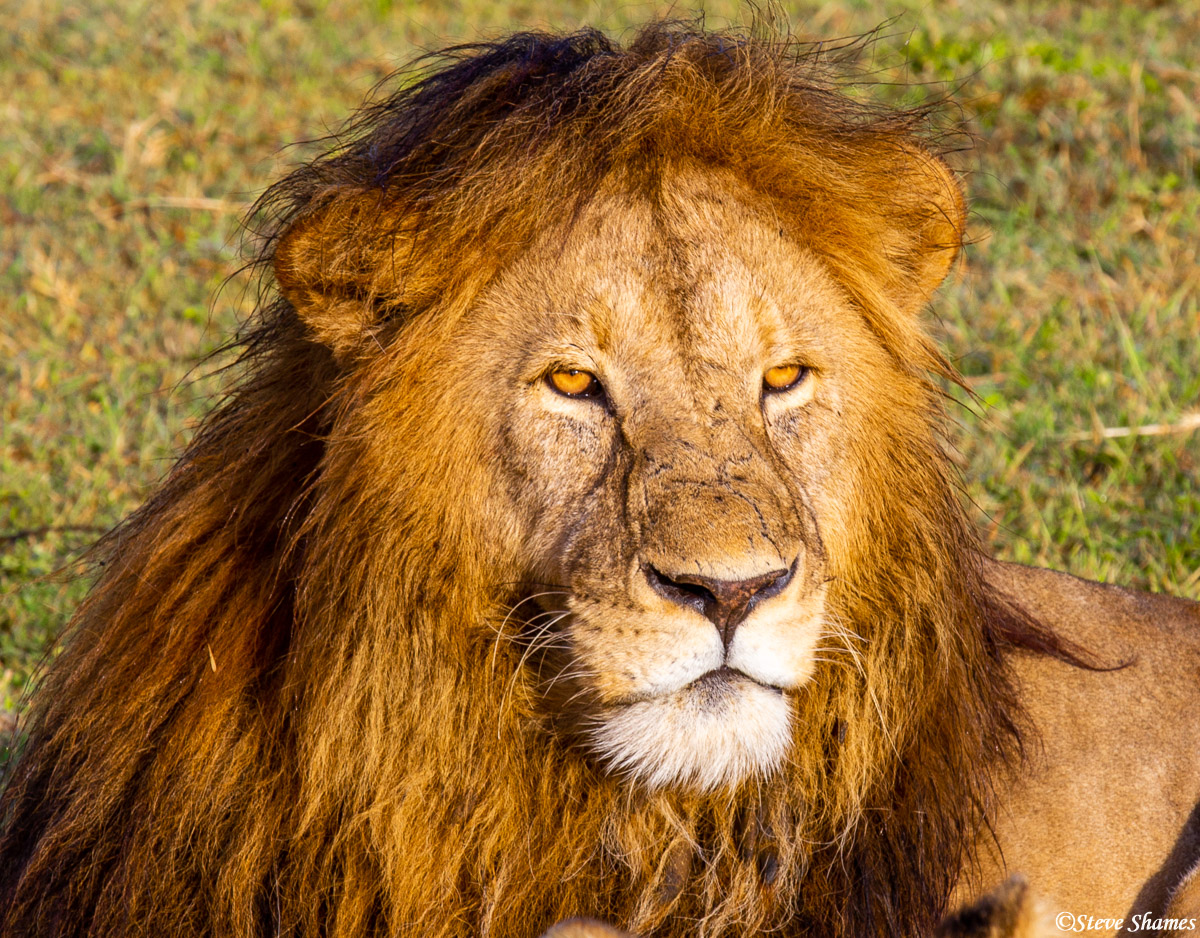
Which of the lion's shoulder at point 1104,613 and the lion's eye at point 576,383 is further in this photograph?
the lion's shoulder at point 1104,613

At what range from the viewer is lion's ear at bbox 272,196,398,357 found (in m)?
2.29

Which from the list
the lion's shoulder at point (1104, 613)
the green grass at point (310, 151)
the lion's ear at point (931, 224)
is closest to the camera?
the lion's ear at point (931, 224)

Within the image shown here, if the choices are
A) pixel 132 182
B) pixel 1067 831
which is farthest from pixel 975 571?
pixel 132 182

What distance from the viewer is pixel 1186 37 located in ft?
23.6

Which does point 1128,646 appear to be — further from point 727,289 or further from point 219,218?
point 219,218

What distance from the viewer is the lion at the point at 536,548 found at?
2291mm

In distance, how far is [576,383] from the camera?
2307 millimetres

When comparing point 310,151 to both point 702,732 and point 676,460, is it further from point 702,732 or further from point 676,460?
point 702,732

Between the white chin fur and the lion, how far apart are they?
3 centimetres

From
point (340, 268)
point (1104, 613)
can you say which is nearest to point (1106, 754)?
point (1104, 613)

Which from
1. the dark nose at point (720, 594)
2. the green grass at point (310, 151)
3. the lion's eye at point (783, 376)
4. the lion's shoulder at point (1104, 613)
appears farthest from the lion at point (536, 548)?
the green grass at point (310, 151)

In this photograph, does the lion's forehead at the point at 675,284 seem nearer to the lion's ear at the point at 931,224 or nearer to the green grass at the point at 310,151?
the lion's ear at the point at 931,224

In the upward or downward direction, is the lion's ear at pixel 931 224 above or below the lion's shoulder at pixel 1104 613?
above

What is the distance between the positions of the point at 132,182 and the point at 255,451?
4222 mm
